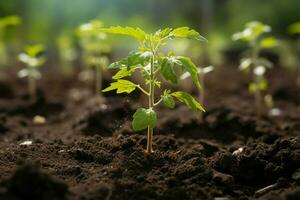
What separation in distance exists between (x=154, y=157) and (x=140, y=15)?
706cm

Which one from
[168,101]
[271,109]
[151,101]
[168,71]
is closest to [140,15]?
[271,109]

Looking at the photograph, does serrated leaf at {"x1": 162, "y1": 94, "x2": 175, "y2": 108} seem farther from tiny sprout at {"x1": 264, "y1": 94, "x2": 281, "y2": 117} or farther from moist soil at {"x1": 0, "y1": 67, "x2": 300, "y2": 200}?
tiny sprout at {"x1": 264, "y1": 94, "x2": 281, "y2": 117}

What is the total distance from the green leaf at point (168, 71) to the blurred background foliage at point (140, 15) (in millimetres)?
6075

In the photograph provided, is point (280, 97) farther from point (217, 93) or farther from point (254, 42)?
point (254, 42)

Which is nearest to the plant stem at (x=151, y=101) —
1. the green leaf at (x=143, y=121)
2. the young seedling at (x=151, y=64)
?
the young seedling at (x=151, y=64)

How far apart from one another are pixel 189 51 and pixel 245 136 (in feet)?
11.1

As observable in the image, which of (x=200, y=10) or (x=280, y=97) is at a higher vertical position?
(x=200, y=10)

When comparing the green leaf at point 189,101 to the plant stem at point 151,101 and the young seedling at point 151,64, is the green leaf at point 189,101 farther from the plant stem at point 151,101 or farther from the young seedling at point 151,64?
the plant stem at point 151,101

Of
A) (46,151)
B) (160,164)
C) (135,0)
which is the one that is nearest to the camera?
(160,164)

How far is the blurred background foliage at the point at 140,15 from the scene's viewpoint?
28.6ft

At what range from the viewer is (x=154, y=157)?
2605 mm

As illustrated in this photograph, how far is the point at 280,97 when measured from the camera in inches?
211

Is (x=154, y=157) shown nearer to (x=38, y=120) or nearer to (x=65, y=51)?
(x=38, y=120)

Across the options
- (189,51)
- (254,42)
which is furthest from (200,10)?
(254,42)
